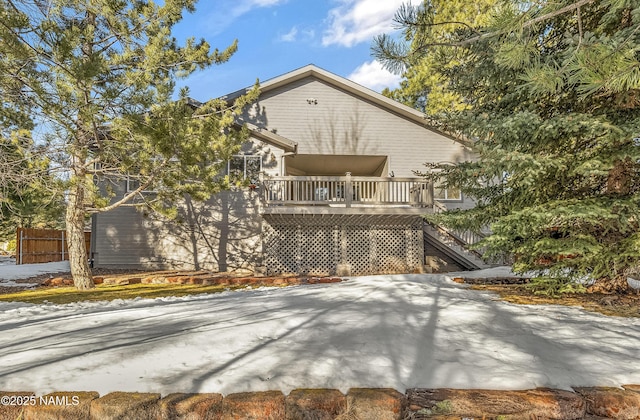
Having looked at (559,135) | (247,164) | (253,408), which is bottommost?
(253,408)

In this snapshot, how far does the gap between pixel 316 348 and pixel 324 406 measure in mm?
808

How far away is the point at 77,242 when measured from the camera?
25.3 ft

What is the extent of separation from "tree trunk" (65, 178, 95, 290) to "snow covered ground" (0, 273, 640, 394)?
2.89 m

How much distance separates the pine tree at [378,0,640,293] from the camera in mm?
4203

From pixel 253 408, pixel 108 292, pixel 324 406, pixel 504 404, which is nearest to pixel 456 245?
pixel 504 404

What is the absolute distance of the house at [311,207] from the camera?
10.7 metres

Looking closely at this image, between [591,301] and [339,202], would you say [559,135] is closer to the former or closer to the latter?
[591,301]

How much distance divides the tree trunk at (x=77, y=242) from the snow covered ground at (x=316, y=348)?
289 cm

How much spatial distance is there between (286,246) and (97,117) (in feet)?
Answer: 21.2

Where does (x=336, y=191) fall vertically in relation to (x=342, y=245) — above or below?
above

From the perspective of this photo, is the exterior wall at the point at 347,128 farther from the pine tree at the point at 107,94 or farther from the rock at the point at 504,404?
the rock at the point at 504,404

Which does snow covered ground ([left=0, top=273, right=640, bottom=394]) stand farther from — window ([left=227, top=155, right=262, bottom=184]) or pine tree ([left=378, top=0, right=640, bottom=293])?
window ([left=227, top=155, right=262, bottom=184])

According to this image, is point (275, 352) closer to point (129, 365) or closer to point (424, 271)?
point (129, 365)

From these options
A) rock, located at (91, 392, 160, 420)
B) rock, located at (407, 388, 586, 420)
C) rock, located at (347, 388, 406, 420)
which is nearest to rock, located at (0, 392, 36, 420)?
rock, located at (91, 392, 160, 420)
